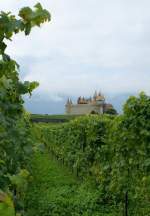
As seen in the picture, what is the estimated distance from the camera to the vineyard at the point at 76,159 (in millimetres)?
3094

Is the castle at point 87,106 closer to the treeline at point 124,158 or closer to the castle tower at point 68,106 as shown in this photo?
the castle tower at point 68,106

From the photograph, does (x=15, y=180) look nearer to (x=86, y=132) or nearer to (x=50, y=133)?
(x=86, y=132)

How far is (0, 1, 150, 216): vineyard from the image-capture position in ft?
10.2

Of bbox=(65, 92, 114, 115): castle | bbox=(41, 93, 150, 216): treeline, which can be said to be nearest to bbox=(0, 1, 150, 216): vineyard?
bbox=(41, 93, 150, 216): treeline

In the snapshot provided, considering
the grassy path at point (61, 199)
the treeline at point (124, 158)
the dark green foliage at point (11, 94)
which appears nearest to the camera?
the dark green foliage at point (11, 94)

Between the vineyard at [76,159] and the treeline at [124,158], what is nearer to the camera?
the vineyard at [76,159]

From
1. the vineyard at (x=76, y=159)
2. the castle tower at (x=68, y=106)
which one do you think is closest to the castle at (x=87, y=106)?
the castle tower at (x=68, y=106)

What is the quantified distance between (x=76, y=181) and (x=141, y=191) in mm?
7165

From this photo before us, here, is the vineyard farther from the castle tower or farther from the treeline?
the castle tower

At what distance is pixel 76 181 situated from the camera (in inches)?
623

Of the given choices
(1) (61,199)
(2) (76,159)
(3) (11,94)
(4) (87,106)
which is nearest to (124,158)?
(1) (61,199)

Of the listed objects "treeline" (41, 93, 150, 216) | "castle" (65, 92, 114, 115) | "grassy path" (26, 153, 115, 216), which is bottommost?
"grassy path" (26, 153, 115, 216)

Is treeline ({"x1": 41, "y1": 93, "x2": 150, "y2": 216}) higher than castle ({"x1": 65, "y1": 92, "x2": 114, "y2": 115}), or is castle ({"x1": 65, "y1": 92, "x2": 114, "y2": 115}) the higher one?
castle ({"x1": 65, "y1": 92, "x2": 114, "y2": 115})

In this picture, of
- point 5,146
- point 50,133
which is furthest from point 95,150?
point 50,133
